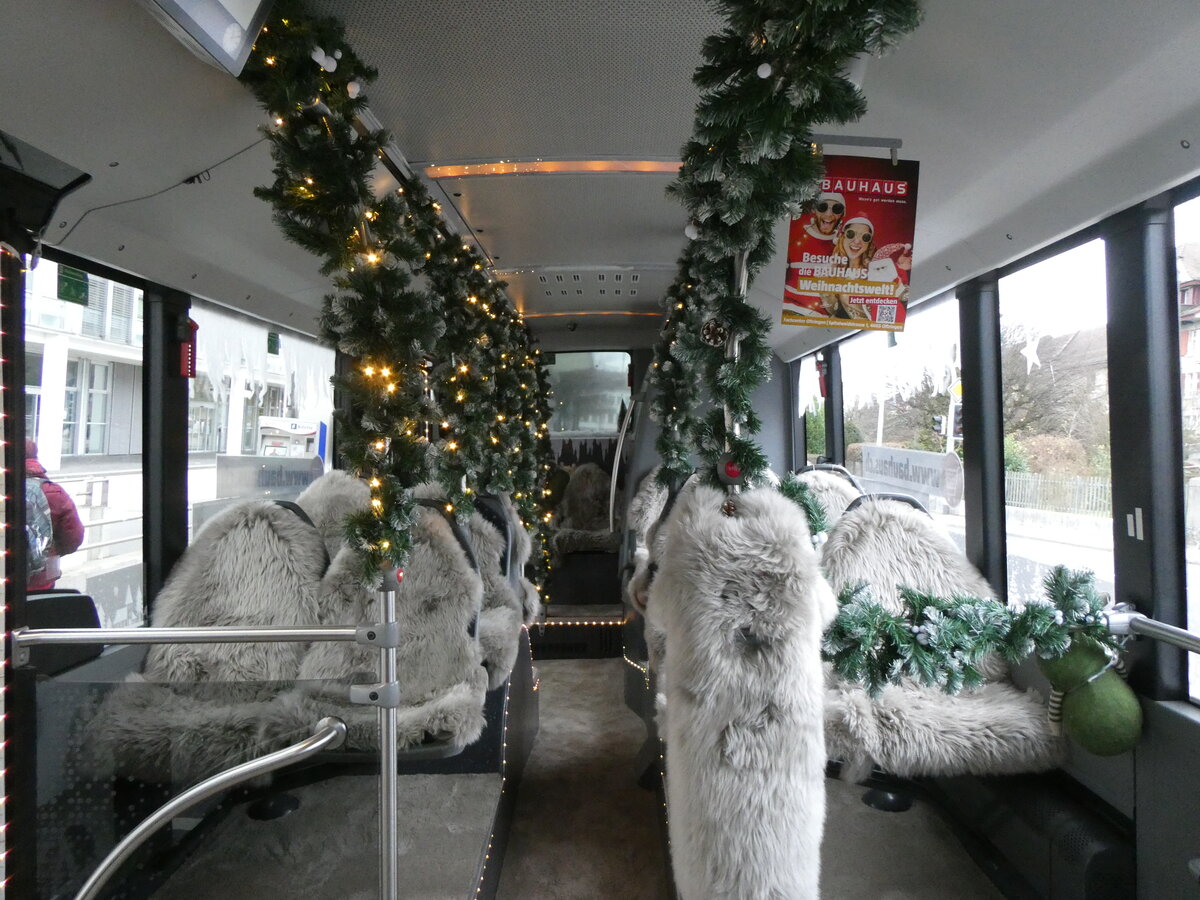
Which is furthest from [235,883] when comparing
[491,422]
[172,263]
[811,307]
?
[491,422]

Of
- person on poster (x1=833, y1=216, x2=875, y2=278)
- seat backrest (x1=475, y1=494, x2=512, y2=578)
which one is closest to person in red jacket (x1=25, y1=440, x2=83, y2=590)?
seat backrest (x1=475, y1=494, x2=512, y2=578)

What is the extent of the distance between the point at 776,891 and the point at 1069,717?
1.27 metres

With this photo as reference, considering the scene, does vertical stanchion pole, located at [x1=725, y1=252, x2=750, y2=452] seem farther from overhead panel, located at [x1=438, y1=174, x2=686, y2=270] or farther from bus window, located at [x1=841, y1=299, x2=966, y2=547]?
bus window, located at [x1=841, y1=299, x2=966, y2=547]

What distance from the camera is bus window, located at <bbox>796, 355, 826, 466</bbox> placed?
4.78 meters

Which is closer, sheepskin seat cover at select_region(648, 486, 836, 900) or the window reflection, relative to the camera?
sheepskin seat cover at select_region(648, 486, 836, 900)

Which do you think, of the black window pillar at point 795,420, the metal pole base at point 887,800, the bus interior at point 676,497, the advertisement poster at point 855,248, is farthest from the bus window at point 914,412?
the metal pole base at point 887,800

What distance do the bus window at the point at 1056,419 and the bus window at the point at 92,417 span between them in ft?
10.5

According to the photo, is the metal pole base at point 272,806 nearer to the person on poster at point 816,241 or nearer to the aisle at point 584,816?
the aisle at point 584,816

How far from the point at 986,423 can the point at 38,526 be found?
3.55 m

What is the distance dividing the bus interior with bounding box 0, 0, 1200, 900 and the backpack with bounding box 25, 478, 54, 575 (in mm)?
16

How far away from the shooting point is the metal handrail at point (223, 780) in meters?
1.46

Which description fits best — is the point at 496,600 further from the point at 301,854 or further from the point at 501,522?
the point at 301,854

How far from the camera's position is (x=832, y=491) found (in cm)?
362

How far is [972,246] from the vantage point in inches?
101
